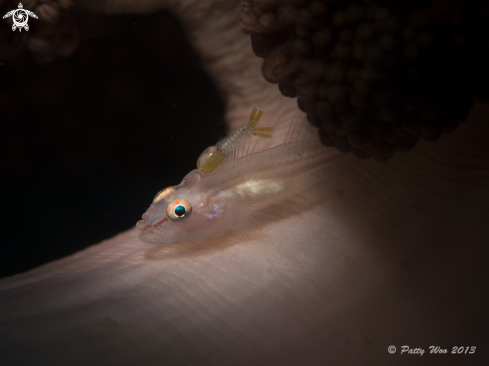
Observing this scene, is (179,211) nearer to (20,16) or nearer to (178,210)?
(178,210)

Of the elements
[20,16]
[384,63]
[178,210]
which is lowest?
[178,210]

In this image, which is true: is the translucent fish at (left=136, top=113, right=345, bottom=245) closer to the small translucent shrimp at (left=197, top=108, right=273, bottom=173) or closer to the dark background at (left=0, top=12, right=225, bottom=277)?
the small translucent shrimp at (left=197, top=108, right=273, bottom=173)

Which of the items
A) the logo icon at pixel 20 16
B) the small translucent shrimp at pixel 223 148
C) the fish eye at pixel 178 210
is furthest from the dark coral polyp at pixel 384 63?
the logo icon at pixel 20 16

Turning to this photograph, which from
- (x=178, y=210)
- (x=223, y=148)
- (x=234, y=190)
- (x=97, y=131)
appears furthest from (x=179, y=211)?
(x=97, y=131)

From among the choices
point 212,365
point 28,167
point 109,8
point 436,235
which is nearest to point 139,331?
point 212,365

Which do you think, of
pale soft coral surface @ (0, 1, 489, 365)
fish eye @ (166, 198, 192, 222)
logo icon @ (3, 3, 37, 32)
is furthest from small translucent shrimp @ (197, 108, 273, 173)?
logo icon @ (3, 3, 37, 32)

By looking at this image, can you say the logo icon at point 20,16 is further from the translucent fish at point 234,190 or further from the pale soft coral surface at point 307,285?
the pale soft coral surface at point 307,285

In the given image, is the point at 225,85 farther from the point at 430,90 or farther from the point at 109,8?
the point at 430,90

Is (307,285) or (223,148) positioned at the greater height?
(223,148)
